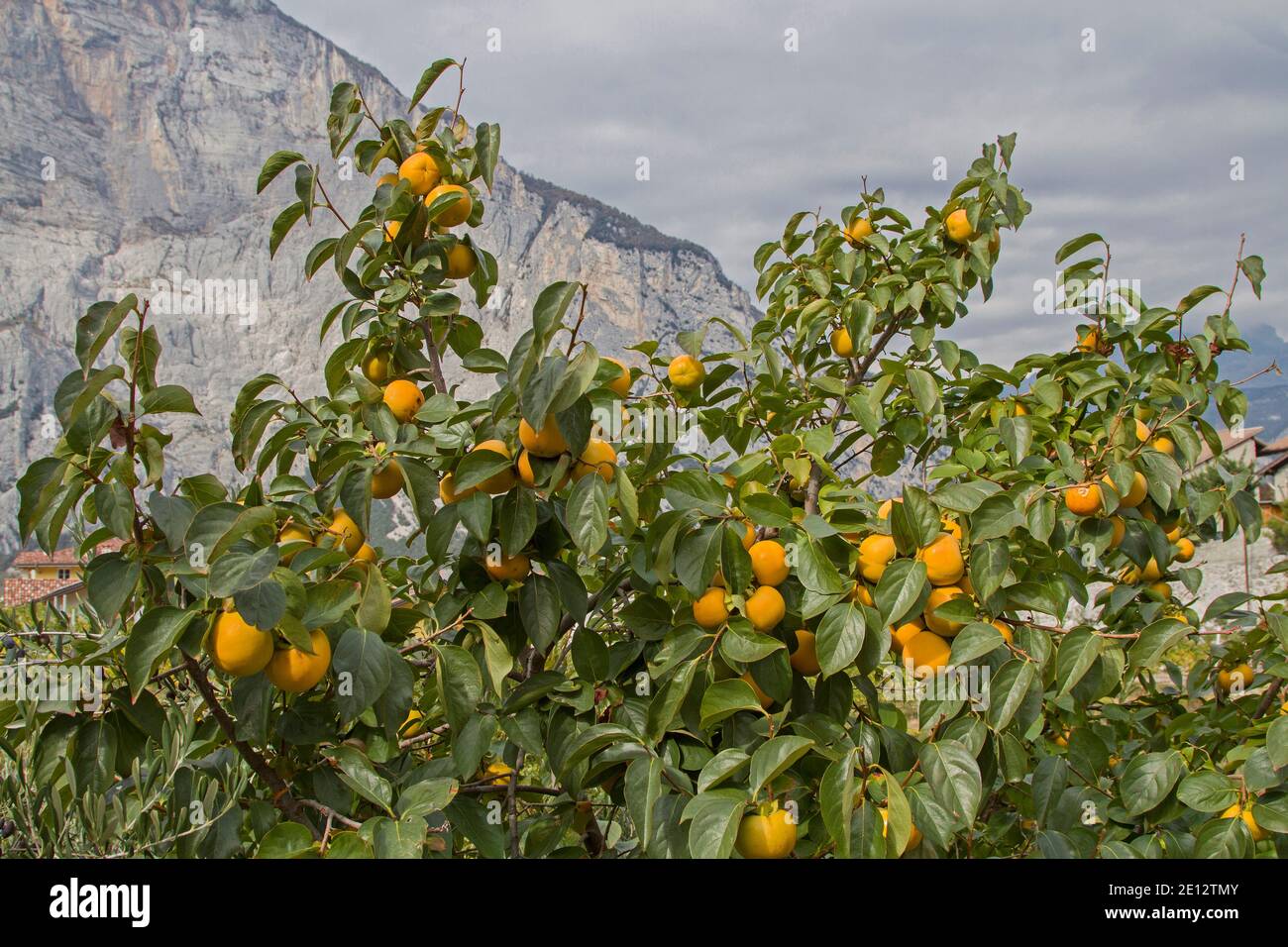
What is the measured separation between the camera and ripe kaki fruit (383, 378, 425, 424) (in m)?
1.55

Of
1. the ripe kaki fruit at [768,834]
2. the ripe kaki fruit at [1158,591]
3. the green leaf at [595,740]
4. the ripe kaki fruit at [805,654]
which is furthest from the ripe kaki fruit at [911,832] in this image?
the ripe kaki fruit at [1158,591]

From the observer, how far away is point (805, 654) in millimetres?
1291

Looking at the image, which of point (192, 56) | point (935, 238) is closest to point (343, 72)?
point (192, 56)

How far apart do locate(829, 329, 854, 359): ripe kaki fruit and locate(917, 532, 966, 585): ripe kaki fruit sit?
1049 millimetres

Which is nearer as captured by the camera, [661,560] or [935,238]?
[661,560]

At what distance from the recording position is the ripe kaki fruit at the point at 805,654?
50.8 inches

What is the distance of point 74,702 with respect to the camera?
1.21 meters

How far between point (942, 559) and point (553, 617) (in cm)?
59

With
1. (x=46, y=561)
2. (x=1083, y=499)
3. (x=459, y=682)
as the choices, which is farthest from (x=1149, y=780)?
(x=46, y=561)

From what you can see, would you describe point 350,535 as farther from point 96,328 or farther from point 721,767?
point 721,767

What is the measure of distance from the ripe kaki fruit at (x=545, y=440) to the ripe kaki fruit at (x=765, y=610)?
1.17 feet

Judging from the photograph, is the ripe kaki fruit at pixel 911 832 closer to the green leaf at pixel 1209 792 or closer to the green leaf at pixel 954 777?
the green leaf at pixel 954 777

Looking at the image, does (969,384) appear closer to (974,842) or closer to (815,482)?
(815,482)
